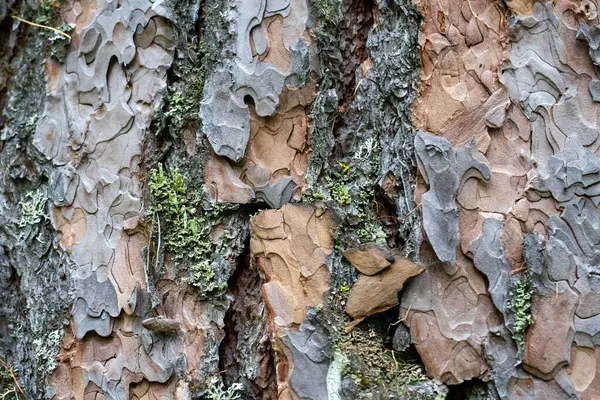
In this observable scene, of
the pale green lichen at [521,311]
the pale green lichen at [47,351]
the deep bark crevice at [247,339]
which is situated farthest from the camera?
the pale green lichen at [47,351]

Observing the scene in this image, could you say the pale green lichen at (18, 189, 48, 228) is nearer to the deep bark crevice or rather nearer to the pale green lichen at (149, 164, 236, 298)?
→ the pale green lichen at (149, 164, 236, 298)

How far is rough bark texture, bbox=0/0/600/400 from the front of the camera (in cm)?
141

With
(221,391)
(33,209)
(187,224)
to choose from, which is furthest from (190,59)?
(221,391)

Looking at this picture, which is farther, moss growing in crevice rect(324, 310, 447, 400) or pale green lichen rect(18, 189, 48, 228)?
pale green lichen rect(18, 189, 48, 228)

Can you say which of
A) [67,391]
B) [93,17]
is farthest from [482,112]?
[67,391]

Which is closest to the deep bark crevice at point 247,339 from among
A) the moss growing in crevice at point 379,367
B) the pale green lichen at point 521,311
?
the moss growing in crevice at point 379,367

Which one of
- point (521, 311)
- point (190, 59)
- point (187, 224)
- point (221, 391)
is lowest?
point (221, 391)

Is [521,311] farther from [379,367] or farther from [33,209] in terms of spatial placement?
[33,209]

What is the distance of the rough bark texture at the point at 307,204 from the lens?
4.62 ft

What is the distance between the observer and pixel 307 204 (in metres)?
1.51

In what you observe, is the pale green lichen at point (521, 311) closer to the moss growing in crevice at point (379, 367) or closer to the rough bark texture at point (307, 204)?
the rough bark texture at point (307, 204)

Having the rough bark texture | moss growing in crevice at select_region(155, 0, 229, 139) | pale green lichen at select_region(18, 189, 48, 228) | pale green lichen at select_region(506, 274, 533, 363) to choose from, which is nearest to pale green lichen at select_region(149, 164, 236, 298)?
the rough bark texture

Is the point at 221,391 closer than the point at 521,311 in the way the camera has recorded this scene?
No

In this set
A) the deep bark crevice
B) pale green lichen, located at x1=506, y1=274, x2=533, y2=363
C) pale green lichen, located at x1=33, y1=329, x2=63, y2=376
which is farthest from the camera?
pale green lichen, located at x1=33, y1=329, x2=63, y2=376
